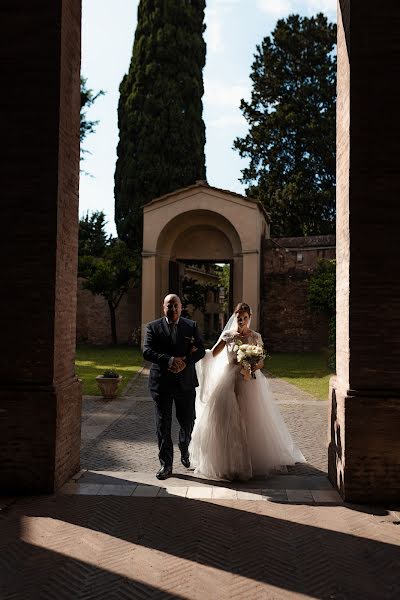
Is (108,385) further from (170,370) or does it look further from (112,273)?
(112,273)

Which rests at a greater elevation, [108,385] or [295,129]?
[295,129]

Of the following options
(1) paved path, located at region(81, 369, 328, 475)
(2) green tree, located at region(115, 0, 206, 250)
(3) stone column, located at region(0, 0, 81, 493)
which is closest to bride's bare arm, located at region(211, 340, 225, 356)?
(1) paved path, located at region(81, 369, 328, 475)

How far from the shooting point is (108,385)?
38.8 ft

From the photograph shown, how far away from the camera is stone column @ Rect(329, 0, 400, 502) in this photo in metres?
5.03

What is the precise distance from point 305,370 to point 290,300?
7.26m

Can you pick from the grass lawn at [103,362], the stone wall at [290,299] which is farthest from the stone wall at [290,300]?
the grass lawn at [103,362]

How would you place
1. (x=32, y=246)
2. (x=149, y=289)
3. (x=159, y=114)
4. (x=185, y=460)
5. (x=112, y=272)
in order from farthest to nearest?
1. (x=159, y=114)
2. (x=112, y=272)
3. (x=149, y=289)
4. (x=185, y=460)
5. (x=32, y=246)

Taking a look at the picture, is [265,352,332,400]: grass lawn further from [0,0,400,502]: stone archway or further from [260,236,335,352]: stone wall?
[0,0,400,502]: stone archway

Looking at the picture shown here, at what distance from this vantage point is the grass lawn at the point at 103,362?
14391 millimetres

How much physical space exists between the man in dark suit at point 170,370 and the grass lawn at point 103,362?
6.83 meters

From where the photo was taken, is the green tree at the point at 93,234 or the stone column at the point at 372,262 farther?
the green tree at the point at 93,234

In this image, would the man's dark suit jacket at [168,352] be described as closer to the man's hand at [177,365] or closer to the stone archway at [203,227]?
the man's hand at [177,365]

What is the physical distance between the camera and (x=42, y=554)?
12.7 feet

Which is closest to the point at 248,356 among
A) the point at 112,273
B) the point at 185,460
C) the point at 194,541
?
the point at 185,460
